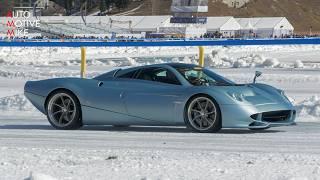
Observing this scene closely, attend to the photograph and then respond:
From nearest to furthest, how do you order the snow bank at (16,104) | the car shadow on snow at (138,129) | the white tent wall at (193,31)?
the car shadow on snow at (138,129)
the snow bank at (16,104)
the white tent wall at (193,31)

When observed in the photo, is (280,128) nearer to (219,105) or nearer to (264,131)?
(264,131)

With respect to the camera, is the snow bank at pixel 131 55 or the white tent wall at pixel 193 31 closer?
the snow bank at pixel 131 55

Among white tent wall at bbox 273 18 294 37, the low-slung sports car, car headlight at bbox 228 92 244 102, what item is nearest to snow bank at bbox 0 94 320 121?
the low-slung sports car

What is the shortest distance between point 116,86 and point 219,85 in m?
1.66

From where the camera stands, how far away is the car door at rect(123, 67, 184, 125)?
12031mm

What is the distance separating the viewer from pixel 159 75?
1248 centimetres

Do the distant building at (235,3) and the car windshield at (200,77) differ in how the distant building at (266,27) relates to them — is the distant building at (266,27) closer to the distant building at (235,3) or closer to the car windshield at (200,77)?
the distant building at (235,3)

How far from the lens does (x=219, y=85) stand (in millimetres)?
12086

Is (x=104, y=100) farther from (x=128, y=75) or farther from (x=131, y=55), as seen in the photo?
(x=131, y=55)

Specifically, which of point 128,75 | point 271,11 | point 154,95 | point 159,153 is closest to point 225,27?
point 271,11

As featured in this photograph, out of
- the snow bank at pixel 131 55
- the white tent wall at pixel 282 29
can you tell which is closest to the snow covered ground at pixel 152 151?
the snow bank at pixel 131 55

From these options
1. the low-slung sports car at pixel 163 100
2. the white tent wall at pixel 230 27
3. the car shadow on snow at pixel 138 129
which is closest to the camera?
the low-slung sports car at pixel 163 100

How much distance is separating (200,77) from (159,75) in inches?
25.8

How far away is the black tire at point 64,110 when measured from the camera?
41.9ft
